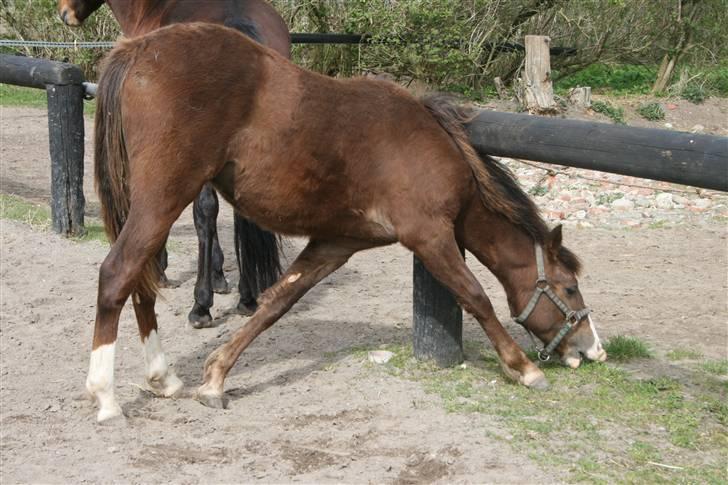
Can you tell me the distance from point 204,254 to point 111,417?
1919 mm

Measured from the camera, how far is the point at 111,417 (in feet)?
13.9

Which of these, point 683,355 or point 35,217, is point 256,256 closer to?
point 683,355

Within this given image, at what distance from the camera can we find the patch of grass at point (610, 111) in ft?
39.4

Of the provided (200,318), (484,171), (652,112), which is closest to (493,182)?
(484,171)

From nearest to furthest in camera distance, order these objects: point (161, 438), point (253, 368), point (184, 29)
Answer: point (161, 438)
point (184, 29)
point (253, 368)

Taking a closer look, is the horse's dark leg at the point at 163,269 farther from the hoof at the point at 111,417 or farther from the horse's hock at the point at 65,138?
the hoof at the point at 111,417

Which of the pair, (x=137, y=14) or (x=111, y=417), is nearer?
(x=111, y=417)

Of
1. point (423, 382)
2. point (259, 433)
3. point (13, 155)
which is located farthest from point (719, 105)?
point (259, 433)

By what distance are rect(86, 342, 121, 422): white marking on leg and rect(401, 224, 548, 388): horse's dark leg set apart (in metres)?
1.42

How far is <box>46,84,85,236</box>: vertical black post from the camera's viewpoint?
742 centimetres

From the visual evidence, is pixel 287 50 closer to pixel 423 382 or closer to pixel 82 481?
pixel 423 382

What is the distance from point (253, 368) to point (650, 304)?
2631 millimetres

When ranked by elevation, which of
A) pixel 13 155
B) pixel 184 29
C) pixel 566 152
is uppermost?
pixel 184 29

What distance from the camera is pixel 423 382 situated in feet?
15.7
